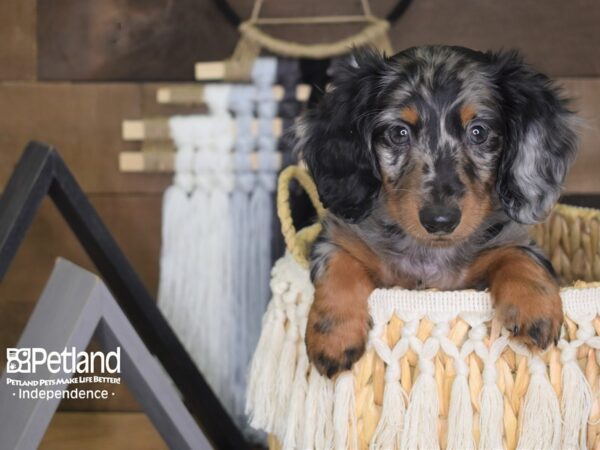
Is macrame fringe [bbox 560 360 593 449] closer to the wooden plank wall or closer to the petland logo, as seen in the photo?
the petland logo

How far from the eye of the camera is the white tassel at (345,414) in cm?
129

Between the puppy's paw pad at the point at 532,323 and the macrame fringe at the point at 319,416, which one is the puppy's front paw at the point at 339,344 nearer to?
the macrame fringe at the point at 319,416

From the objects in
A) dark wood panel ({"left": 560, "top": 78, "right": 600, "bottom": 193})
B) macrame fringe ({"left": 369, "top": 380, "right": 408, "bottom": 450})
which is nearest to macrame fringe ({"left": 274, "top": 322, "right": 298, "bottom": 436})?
macrame fringe ({"left": 369, "top": 380, "right": 408, "bottom": 450})

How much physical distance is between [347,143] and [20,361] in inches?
27.8

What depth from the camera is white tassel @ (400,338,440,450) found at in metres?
1.26

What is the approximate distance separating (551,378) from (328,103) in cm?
68

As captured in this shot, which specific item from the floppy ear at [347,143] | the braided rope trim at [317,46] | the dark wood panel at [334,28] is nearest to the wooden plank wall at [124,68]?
the dark wood panel at [334,28]

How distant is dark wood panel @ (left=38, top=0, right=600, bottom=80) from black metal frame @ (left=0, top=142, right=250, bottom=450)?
629 millimetres

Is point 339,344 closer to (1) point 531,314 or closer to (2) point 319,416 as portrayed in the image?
(2) point 319,416

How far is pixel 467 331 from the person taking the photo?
1290 mm

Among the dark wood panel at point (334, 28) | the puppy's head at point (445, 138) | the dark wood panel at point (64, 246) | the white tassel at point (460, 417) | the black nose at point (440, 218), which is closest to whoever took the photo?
the white tassel at point (460, 417)

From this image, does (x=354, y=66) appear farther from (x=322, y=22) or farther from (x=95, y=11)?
(x=95, y=11)

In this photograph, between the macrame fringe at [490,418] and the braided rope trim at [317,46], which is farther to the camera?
the braided rope trim at [317,46]

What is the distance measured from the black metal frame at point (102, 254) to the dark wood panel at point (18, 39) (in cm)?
65
